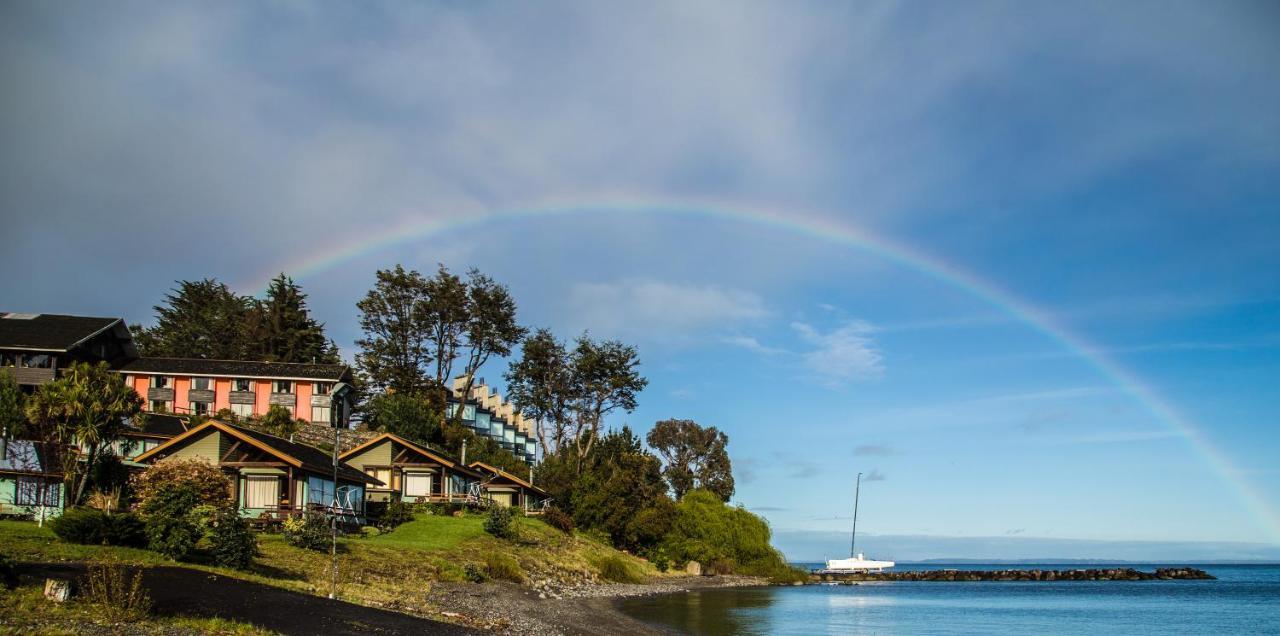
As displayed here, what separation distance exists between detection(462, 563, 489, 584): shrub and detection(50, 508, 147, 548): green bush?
636 inches

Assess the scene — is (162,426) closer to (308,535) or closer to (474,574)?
(308,535)

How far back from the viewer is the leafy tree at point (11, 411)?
40.6 metres

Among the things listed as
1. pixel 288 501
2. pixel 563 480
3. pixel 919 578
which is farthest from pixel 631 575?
pixel 919 578

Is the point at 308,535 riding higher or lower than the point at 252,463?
lower

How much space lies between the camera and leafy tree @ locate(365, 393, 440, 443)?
250ft

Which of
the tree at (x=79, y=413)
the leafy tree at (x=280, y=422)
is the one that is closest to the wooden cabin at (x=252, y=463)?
the tree at (x=79, y=413)

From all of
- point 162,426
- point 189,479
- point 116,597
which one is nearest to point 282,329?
point 162,426

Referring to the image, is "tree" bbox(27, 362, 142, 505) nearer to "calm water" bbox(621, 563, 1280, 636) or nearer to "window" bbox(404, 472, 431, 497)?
"calm water" bbox(621, 563, 1280, 636)

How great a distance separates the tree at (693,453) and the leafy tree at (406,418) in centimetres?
4786

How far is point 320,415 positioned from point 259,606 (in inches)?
2526

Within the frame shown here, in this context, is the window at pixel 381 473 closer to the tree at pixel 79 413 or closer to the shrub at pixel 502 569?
the shrub at pixel 502 569

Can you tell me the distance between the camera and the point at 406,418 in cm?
7638

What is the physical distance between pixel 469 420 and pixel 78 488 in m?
72.9

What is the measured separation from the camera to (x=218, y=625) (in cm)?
1944
